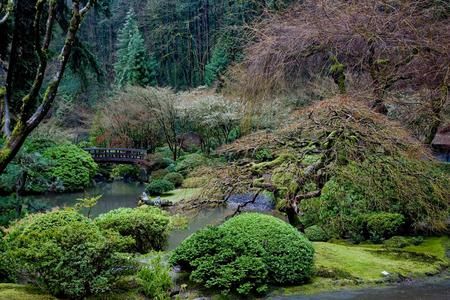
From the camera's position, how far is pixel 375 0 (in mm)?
10969

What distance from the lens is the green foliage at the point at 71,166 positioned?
21164 millimetres

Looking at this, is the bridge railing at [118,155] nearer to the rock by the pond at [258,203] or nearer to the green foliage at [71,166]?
the green foliage at [71,166]

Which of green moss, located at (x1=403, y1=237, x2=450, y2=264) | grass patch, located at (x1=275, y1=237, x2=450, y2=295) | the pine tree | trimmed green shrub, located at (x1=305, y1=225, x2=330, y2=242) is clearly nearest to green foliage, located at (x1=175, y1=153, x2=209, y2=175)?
the pine tree

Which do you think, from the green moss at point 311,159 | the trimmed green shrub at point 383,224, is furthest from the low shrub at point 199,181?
the trimmed green shrub at point 383,224

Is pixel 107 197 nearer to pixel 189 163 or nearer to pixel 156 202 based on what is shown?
pixel 156 202

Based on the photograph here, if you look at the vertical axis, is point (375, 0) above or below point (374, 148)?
above

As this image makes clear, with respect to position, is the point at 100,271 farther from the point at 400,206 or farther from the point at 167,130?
the point at 167,130

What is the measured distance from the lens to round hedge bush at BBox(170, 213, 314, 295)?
7039 millimetres

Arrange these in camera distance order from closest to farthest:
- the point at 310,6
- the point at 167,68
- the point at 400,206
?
the point at 400,206 → the point at 310,6 → the point at 167,68

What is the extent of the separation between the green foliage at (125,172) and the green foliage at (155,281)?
19114 mm

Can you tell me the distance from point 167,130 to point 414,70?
17103 millimetres

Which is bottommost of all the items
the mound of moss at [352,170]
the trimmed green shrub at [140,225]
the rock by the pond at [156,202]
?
the rock by the pond at [156,202]

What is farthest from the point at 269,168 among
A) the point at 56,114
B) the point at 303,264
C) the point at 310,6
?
the point at 56,114

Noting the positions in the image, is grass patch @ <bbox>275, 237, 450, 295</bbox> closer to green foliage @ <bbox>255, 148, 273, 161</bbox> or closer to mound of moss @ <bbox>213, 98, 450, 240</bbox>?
mound of moss @ <bbox>213, 98, 450, 240</bbox>
